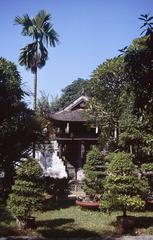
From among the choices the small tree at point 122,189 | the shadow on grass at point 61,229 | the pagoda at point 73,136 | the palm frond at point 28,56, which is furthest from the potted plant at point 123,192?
the palm frond at point 28,56

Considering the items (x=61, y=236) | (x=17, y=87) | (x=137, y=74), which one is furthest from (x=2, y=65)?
(x=137, y=74)

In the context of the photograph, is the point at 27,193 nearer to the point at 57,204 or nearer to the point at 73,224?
the point at 73,224

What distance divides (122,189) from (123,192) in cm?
14

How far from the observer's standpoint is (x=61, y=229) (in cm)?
1398

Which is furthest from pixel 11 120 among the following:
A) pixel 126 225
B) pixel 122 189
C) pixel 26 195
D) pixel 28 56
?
pixel 28 56

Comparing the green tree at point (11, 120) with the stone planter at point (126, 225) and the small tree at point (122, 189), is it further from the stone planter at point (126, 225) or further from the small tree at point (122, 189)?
the stone planter at point (126, 225)

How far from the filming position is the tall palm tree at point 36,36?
3203 cm

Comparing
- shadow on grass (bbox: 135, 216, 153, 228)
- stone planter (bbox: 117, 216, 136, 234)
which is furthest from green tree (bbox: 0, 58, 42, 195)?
stone planter (bbox: 117, 216, 136, 234)

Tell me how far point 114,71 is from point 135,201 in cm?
1219

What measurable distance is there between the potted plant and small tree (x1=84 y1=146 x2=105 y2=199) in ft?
14.4

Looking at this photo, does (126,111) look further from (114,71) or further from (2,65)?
(2,65)

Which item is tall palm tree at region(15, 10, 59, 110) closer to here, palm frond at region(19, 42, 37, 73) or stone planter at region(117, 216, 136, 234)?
palm frond at region(19, 42, 37, 73)

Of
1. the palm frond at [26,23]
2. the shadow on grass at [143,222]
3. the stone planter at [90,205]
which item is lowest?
the shadow on grass at [143,222]

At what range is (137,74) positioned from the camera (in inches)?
261
